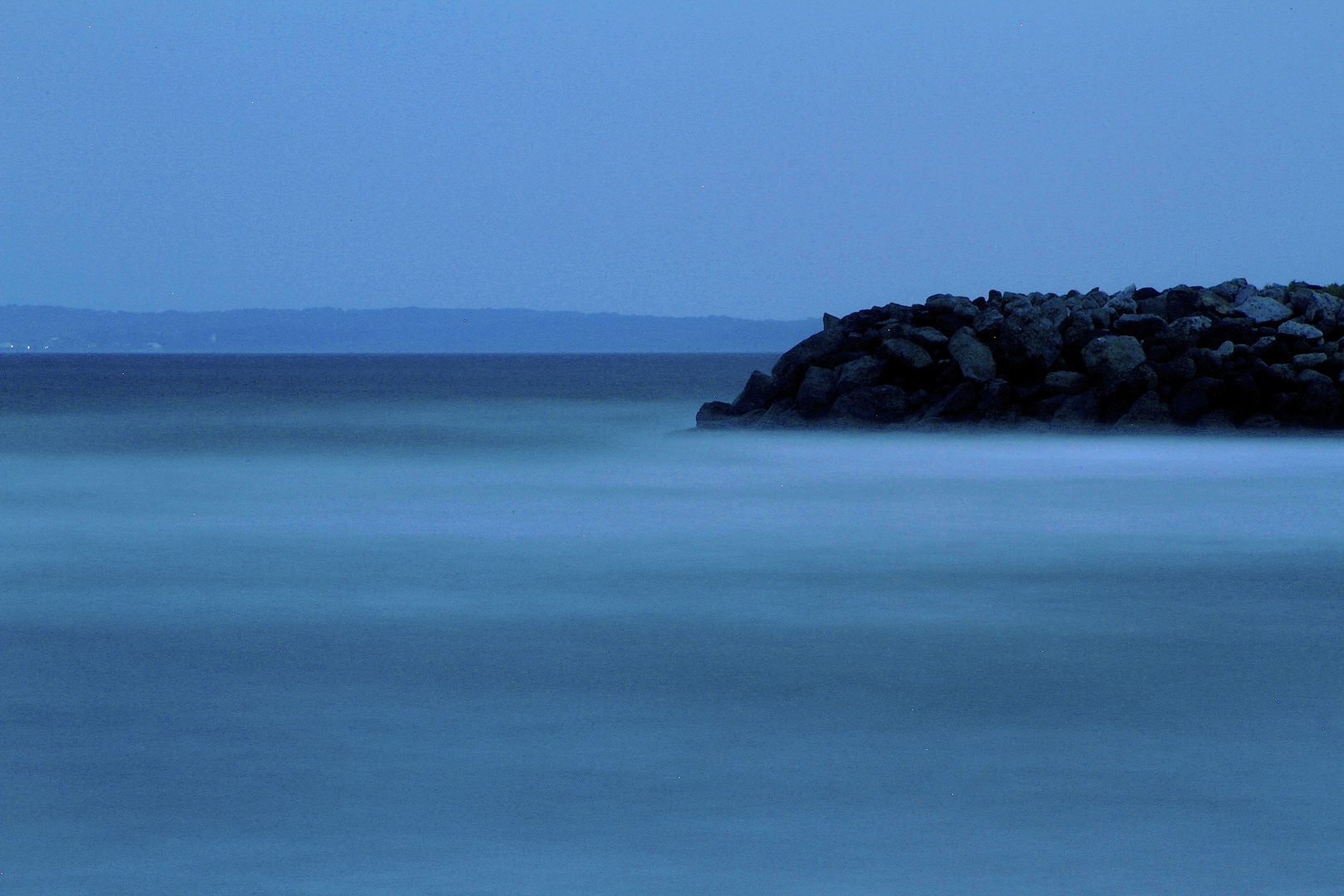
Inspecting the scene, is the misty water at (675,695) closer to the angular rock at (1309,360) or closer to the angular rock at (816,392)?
the angular rock at (1309,360)

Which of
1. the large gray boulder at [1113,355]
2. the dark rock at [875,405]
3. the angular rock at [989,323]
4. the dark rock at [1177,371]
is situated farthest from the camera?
the angular rock at [989,323]

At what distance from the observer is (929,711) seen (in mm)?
4805

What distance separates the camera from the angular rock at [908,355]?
2056cm

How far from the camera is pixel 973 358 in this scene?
20.3 meters

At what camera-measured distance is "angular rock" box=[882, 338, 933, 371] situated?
2056 cm

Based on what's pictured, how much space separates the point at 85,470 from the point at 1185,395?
11.2 meters

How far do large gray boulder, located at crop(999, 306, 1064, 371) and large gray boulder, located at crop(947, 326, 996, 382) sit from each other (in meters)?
0.24

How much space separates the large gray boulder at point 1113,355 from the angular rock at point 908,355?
5.84 feet

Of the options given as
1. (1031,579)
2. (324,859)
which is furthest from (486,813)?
(1031,579)

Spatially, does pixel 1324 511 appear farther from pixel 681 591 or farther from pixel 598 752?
pixel 598 752

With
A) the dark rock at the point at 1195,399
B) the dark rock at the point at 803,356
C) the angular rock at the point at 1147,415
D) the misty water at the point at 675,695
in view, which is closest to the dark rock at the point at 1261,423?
the dark rock at the point at 1195,399

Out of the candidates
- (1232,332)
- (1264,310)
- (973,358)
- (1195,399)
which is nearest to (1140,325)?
(1232,332)

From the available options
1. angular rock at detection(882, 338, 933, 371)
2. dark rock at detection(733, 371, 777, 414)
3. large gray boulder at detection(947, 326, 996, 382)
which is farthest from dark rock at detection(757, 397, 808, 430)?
large gray boulder at detection(947, 326, 996, 382)

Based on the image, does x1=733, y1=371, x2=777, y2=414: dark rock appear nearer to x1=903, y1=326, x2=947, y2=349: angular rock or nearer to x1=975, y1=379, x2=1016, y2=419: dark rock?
x1=903, y1=326, x2=947, y2=349: angular rock
